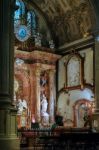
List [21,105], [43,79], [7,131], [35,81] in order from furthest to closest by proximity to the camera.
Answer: [43,79] → [35,81] → [21,105] → [7,131]

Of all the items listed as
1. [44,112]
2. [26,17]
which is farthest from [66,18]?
[44,112]

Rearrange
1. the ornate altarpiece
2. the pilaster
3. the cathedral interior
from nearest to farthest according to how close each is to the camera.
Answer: the pilaster, the cathedral interior, the ornate altarpiece

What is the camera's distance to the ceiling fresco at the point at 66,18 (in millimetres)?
23828

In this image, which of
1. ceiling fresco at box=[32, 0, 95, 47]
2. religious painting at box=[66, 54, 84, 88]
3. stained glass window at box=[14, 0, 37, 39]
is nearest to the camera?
ceiling fresco at box=[32, 0, 95, 47]

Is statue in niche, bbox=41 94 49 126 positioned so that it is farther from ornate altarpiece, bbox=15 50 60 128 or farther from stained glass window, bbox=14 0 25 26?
stained glass window, bbox=14 0 25 26

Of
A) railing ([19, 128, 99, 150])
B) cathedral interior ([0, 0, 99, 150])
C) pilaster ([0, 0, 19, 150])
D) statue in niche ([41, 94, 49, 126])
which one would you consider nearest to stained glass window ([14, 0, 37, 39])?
cathedral interior ([0, 0, 99, 150])

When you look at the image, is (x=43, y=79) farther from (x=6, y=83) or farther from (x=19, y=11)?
(x=6, y=83)

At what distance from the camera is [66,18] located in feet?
83.3

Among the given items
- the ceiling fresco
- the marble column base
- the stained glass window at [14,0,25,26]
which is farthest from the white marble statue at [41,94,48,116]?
the marble column base

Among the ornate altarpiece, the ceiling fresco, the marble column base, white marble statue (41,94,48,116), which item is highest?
the ceiling fresco

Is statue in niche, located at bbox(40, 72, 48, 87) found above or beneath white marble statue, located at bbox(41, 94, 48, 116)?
above

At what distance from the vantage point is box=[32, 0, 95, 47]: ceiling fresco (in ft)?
78.2

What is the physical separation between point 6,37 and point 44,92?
1450cm

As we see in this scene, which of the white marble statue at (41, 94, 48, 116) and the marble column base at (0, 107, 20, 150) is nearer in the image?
the marble column base at (0, 107, 20, 150)
